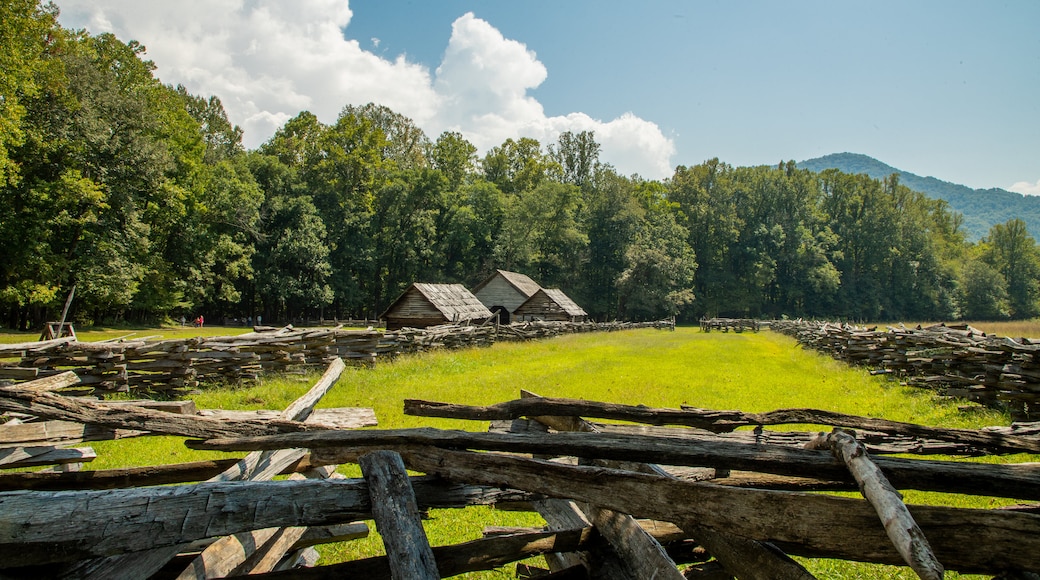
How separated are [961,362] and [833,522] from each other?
37.7ft

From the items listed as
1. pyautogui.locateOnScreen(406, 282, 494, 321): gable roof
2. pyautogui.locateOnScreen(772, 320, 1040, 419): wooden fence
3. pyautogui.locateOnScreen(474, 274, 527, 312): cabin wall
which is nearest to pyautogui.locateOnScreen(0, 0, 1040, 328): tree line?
pyautogui.locateOnScreen(474, 274, 527, 312): cabin wall

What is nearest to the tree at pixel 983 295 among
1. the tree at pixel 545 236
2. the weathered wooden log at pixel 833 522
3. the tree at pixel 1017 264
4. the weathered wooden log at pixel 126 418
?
the tree at pixel 1017 264

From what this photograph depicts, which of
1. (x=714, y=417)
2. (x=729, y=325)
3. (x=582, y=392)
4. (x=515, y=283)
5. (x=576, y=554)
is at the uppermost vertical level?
(x=515, y=283)

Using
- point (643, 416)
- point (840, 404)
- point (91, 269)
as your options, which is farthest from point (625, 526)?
point (91, 269)

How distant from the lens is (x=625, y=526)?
281 cm

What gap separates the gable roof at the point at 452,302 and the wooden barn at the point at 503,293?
7.84 m

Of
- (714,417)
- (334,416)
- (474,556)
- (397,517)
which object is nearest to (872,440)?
(714,417)

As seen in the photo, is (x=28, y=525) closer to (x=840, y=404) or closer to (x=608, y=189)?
(x=840, y=404)

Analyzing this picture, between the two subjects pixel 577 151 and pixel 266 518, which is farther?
pixel 577 151

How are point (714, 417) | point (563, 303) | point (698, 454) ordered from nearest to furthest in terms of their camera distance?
1. point (698, 454)
2. point (714, 417)
3. point (563, 303)

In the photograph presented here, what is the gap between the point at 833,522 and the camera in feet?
7.56

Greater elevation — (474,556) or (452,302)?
(452,302)

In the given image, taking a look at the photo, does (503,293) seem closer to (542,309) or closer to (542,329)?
(542,309)

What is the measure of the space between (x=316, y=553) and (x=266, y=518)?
85.1 inches
